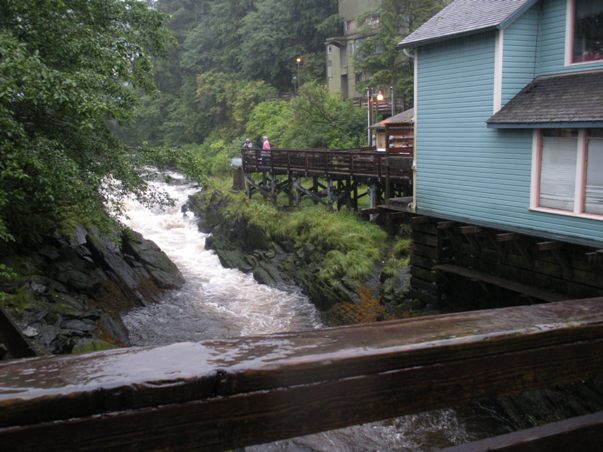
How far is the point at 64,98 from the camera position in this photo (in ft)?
27.4

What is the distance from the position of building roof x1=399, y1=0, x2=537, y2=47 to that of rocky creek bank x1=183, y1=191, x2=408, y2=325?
6697mm

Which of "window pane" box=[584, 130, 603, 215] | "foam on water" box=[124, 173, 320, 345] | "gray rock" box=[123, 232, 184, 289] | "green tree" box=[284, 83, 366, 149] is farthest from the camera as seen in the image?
"green tree" box=[284, 83, 366, 149]

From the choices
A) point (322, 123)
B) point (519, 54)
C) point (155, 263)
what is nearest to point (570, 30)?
point (519, 54)

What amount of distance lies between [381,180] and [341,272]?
16.1 ft

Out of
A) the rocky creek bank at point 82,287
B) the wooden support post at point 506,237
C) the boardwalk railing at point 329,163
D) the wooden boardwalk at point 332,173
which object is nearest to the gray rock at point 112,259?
the rocky creek bank at point 82,287

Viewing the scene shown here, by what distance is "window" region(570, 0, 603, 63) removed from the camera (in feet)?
34.6

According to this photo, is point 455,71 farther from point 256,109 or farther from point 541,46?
point 256,109

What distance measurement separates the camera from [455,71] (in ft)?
41.6

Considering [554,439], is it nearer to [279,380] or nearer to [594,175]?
[279,380]

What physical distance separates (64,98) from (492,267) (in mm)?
9406

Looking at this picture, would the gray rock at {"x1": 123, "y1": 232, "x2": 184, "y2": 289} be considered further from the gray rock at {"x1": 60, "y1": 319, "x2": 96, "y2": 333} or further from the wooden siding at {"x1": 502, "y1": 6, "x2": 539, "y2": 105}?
the wooden siding at {"x1": 502, "y1": 6, "x2": 539, "y2": 105}

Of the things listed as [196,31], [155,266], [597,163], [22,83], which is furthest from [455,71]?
[196,31]

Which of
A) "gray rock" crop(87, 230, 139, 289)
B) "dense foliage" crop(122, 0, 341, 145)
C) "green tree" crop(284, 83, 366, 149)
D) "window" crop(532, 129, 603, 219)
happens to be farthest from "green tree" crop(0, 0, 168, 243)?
"dense foliage" crop(122, 0, 341, 145)

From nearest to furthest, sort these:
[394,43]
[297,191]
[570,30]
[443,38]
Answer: [570,30], [443,38], [297,191], [394,43]
